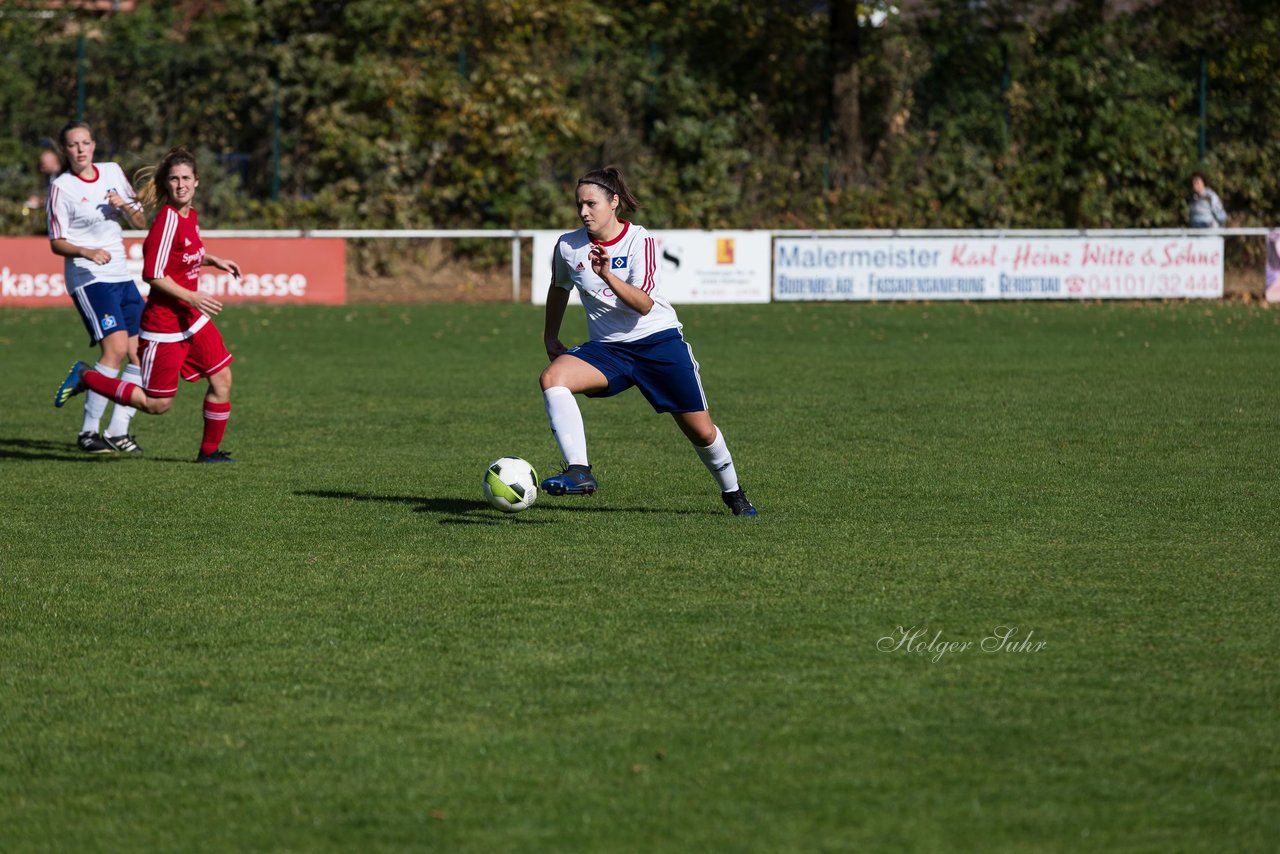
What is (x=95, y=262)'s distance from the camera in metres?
10.4

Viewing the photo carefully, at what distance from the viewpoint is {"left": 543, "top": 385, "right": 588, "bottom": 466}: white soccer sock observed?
766 cm

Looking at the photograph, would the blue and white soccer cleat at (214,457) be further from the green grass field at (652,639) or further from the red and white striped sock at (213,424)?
the green grass field at (652,639)

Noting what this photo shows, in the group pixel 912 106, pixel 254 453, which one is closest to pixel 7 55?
pixel 912 106

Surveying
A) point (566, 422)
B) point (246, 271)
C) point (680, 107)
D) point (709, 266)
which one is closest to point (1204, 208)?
point (709, 266)

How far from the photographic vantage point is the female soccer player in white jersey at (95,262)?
34.3 feet

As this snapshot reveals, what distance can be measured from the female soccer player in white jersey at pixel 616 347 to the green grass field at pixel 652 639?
0.34 metres

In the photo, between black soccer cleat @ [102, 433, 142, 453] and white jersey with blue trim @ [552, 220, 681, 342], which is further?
black soccer cleat @ [102, 433, 142, 453]

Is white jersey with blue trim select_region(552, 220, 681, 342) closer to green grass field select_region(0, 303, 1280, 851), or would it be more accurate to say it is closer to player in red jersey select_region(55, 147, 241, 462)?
green grass field select_region(0, 303, 1280, 851)

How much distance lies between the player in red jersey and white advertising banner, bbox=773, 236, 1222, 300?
1351 centimetres

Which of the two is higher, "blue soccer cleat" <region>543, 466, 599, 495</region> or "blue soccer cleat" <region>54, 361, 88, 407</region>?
"blue soccer cleat" <region>54, 361, 88, 407</region>

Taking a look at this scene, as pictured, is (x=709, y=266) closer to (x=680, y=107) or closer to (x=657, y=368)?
(x=680, y=107)

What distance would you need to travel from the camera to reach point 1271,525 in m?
7.59

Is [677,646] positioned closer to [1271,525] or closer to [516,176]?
[1271,525]

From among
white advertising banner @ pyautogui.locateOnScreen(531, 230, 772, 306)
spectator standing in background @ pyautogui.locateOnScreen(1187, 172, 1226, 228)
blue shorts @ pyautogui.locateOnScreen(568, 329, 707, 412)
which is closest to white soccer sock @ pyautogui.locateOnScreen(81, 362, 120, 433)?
blue shorts @ pyautogui.locateOnScreen(568, 329, 707, 412)
